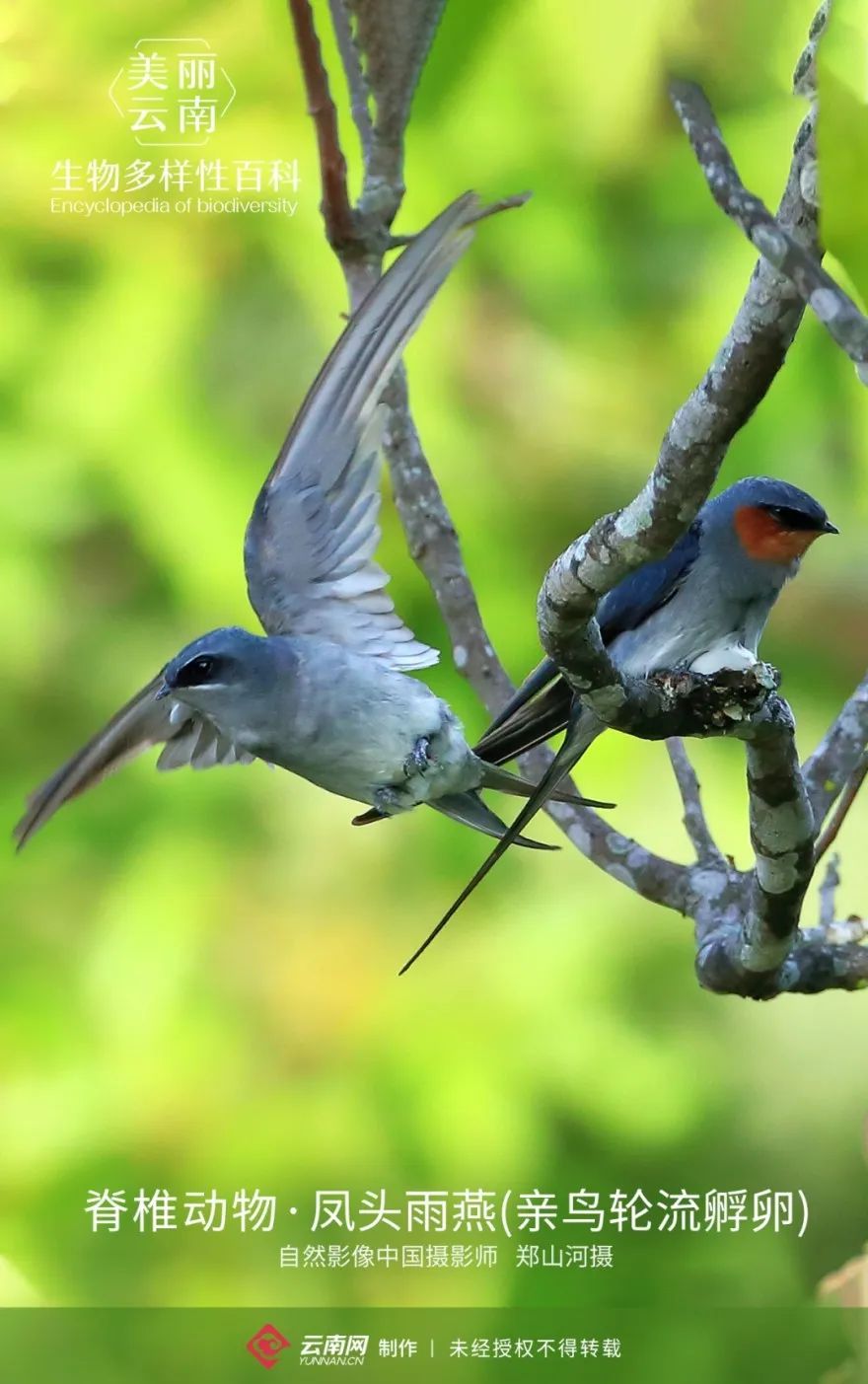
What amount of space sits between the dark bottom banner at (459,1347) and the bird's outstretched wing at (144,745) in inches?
31.5

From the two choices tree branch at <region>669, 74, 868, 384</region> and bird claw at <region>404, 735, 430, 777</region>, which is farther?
bird claw at <region>404, 735, 430, 777</region>

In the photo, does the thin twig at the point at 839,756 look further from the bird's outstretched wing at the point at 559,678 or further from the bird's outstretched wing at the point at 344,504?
the bird's outstretched wing at the point at 344,504

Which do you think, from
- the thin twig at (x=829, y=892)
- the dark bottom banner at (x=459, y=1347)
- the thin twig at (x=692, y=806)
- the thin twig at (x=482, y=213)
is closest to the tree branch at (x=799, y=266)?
the thin twig at (x=482, y=213)

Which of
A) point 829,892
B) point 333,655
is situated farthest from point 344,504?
point 829,892

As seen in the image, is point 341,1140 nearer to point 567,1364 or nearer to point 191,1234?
point 191,1234

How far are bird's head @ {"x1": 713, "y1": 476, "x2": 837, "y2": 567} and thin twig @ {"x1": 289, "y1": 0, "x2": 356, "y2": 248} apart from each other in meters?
0.58

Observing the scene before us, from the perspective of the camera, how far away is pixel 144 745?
1.38 meters

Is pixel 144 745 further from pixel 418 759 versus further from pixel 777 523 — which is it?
pixel 777 523

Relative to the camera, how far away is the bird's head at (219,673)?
3.81ft

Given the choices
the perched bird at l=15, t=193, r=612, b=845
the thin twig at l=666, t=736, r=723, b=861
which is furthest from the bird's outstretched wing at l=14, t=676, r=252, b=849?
the thin twig at l=666, t=736, r=723, b=861

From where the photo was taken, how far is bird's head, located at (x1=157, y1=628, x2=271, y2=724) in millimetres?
1162

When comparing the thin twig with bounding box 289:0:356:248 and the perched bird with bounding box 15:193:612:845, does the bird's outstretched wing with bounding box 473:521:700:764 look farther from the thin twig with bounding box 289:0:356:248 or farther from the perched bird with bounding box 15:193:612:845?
the thin twig with bounding box 289:0:356:248

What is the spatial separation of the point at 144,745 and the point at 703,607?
0.53m

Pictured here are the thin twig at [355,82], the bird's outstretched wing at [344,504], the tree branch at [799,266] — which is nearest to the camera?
the tree branch at [799,266]
